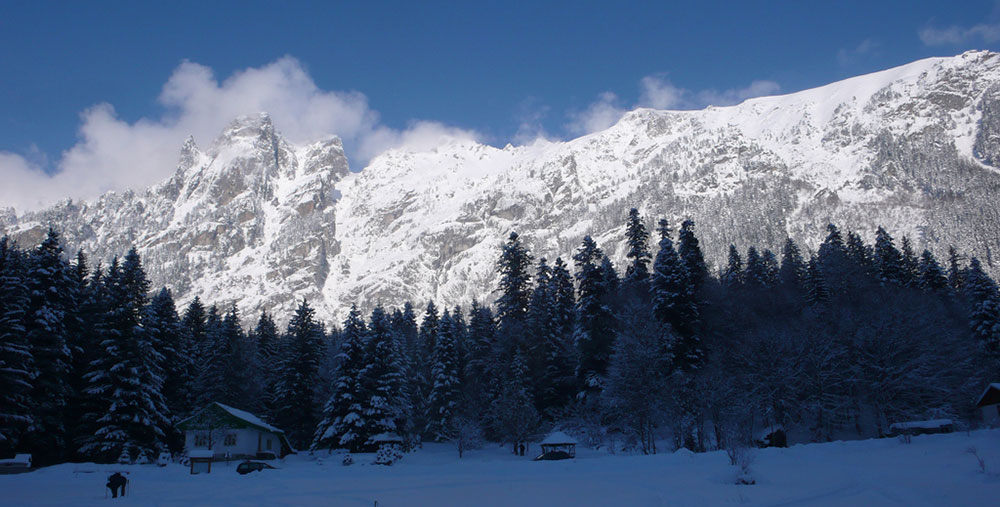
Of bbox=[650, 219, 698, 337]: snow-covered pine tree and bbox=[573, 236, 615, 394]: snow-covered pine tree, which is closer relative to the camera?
bbox=[650, 219, 698, 337]: snow-covered pine tree

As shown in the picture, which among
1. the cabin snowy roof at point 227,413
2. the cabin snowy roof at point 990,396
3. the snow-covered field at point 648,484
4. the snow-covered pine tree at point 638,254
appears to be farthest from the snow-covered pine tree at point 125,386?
the cabin snowy roof at point 990,396

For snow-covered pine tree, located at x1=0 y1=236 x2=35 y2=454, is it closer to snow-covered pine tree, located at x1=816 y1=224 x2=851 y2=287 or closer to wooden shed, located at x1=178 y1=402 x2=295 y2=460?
wooden shed, located at x1=178 y1=402 x2=295 y2=460

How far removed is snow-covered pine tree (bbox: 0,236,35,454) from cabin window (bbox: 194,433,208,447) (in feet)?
44.6

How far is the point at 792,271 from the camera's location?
71.2 m

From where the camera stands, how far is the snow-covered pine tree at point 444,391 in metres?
55.4

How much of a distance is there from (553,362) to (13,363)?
36.2 m

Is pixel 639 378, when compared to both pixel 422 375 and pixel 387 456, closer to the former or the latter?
pixel 387 456

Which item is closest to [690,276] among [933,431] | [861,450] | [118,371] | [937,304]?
[933,431]

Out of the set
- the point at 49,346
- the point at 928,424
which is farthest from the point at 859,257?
the point at 49,346

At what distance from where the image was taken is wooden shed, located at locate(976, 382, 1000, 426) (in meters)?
37.8

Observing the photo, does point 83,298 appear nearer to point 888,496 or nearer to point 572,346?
point 572,346

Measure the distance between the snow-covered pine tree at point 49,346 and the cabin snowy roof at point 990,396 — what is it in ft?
183

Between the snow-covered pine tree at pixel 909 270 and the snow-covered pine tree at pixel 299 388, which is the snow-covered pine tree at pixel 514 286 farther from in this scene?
the snow-covered pine tree at pixel 909 270

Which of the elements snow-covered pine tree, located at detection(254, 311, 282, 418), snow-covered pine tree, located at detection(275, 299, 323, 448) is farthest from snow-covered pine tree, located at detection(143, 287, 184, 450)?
snow-covered pine tree, located at detection(275, 299, 323, 448)
